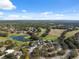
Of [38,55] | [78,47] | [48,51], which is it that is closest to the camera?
[38,55]

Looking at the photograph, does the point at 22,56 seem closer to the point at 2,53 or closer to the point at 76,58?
the point at 2,53

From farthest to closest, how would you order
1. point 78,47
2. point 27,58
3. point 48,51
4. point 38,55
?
point 78,47 < point 48,51 < point 38,55 < point 27,58

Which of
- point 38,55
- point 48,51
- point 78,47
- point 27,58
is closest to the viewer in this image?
point 27,58

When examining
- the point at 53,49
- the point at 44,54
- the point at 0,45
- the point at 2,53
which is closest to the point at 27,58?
the point at 44,54

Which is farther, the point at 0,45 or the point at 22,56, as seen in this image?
the point at 0,45

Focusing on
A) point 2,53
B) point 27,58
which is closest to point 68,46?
point 27,58

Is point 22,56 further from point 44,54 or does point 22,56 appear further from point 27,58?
point 44,54

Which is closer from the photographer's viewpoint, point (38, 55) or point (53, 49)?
point (38, 55)

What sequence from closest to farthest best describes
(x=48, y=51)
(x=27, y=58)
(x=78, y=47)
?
(x=27, y=58) < (x=48, y=51) < (x=78, y=47)

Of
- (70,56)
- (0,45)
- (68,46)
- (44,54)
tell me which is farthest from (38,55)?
(0,45)
